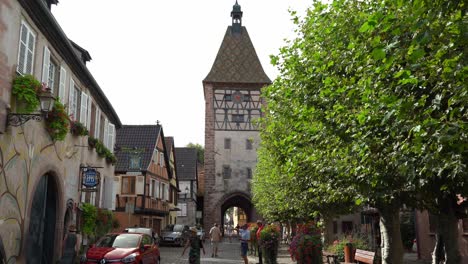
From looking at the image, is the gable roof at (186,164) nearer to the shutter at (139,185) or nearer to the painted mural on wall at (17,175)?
the shutter at (139,185)

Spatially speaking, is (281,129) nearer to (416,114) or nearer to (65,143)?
(65,143)

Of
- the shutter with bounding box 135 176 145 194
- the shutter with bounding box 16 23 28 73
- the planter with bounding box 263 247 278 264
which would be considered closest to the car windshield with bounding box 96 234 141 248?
the planter with bounding box 263 247 278 264

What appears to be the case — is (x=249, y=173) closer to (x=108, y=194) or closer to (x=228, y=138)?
(x=228, y=138)

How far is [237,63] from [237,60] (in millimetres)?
549

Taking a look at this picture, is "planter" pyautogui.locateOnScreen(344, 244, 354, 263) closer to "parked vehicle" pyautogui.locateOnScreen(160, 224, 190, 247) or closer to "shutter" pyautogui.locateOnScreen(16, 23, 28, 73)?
"shutter" pyautogui.locateOnScreen(16, 23, 28, 73)

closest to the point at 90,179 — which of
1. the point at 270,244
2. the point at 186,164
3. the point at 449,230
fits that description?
the point at 270,244

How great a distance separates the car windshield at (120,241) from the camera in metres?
13.9

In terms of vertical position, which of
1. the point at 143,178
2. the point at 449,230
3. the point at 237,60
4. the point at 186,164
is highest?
the point at 237,60

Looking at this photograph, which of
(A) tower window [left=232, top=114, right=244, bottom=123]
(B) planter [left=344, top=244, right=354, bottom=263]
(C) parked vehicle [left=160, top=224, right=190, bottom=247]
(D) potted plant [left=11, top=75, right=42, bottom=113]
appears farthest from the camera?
(A) tower window [left=232, top=114, right=244, bottom=123]

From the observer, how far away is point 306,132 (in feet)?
34.9

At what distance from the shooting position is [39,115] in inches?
387

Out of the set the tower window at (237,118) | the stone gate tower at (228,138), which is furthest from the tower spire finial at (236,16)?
the tower window at (237,118)

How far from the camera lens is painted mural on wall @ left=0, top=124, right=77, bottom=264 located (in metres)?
9.91

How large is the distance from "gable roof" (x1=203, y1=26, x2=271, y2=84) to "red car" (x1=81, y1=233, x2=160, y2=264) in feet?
112
